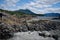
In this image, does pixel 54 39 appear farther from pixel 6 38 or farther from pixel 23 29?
pixel 23 29

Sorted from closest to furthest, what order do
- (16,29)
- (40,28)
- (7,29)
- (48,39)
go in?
(48,39)
(7,29)
(16,29)
(40,28)

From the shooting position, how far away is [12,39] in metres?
13.5

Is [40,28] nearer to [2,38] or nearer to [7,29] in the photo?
[7,29]

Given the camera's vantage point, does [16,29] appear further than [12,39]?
Yes

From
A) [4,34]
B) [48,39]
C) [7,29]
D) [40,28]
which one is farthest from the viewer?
[40,28]

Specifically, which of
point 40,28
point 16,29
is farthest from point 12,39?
point 40,28

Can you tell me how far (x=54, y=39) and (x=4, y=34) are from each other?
480 centimetres

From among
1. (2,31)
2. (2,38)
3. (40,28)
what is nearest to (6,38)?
(2,38)

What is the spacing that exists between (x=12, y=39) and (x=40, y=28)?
680 cm

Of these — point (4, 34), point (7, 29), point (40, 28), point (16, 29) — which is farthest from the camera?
point (40, 28)

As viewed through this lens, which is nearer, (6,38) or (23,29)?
(6,38)

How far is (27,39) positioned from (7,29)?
335 centimetres

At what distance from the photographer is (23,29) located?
18359mm

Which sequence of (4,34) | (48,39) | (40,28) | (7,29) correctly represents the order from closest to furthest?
(48,39), (4,34), (7,29), (40,28)
